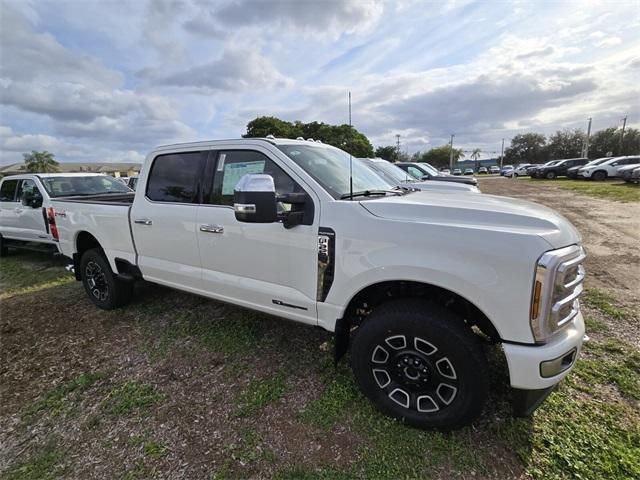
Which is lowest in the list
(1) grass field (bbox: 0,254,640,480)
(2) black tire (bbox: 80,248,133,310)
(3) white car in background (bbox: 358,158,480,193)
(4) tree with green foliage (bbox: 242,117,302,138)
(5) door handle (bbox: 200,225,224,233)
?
(1) grass field (bbox: 0,254,640,480)

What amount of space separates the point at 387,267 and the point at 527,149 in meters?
92.6

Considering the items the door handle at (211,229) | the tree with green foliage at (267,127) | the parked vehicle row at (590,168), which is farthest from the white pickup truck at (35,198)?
the tree with green foliage at (267,127)

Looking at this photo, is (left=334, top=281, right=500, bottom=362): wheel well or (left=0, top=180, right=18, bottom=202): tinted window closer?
(left=334, top=281, right=500, bottom=362): wheel well

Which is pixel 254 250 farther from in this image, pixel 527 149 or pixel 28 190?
pixel 527 149

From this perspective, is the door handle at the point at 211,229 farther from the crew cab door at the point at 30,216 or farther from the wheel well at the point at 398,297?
the crew cab door at the point at 30,216

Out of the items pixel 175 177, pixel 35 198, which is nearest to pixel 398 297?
pixel 175 177

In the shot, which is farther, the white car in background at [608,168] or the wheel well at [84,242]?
the white car in background at [608,168]

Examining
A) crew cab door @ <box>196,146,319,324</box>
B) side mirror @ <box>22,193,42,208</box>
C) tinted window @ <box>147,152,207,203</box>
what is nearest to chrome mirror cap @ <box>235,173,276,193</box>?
crew cab door @ <box>196,146,319,324</box>

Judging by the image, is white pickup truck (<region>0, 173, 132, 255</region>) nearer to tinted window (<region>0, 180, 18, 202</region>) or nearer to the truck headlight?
tinted window (<region>0, 180, 18, 202</region>)

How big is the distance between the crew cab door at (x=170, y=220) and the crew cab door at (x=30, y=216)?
4.21 metres

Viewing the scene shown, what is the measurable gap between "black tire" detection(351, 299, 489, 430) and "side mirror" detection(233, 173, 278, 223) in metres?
1.01

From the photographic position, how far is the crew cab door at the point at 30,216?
21.7 ft

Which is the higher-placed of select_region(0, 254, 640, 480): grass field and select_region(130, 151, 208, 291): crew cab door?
select_region(130, 151, 208, 291): crew cab door

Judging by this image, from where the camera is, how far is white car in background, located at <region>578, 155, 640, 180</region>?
22.6m
